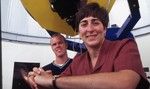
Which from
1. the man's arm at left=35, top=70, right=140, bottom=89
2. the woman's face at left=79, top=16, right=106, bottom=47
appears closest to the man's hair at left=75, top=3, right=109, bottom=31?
the woman's face at left=79, top=16, right=106, bottom=47

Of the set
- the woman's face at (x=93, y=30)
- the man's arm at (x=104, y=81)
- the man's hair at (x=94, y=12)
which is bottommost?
the man's arm at (x=104, y=81)

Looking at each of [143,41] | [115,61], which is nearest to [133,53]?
[115,61]

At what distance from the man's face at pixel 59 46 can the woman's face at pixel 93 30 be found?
0.23 meters

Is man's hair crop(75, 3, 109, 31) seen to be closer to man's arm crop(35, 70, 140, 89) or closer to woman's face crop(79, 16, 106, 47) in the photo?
woman's face crop(79, 16, 106, 47)

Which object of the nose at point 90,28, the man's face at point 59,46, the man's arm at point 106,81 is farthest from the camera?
the man's face at point 59,46

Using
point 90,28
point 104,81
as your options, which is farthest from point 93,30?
point 104,81

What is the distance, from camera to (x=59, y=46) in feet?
3.07

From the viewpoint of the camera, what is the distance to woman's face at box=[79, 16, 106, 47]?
69 centimetres

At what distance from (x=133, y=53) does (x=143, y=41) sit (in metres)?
0.19

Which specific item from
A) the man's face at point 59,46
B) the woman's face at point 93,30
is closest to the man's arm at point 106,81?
the woman's face at point 93,30

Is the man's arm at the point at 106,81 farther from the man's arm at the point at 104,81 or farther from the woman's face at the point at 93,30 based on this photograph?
the woman's face at the point at 93,30

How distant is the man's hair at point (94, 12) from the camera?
27.3 inches

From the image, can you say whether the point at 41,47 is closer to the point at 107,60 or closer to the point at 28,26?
the point at 28,26

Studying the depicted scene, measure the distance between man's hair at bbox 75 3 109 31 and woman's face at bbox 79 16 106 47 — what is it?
13mm
